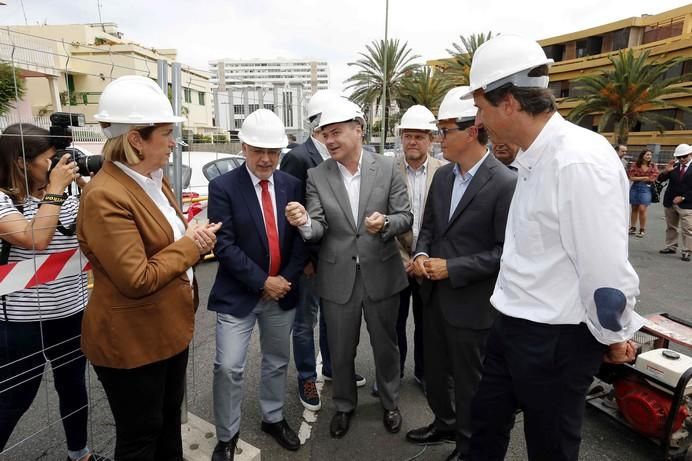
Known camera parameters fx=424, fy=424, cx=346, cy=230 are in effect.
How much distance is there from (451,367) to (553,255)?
52.4 inches

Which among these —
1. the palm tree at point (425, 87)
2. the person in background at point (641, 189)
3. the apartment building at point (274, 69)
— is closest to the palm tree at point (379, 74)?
the palm tree at point (425, 87)

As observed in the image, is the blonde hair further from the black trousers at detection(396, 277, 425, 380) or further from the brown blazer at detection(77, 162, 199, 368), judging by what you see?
the black trousers at detection(396, 277, 425, 380)

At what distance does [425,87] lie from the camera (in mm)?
27062

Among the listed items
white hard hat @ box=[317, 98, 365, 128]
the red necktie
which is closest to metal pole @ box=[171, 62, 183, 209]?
the red necktie

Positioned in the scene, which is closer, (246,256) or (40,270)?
(40,270)

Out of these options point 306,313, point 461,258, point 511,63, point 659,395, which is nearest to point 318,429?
point 306,313

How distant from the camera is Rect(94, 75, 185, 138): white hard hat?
5.57 feet

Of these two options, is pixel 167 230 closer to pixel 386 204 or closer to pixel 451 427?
pixel 386 204

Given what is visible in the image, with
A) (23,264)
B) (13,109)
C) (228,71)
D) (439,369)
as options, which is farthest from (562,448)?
(228,71)

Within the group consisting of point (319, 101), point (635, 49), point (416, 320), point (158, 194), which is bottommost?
point (416, 320)

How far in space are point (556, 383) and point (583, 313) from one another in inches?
12.1

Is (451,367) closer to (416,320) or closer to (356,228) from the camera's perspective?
(416,320)

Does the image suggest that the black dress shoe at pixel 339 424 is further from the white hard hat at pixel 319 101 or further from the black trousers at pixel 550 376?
the white hard hat at pixel 319 101

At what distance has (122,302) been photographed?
171cm
